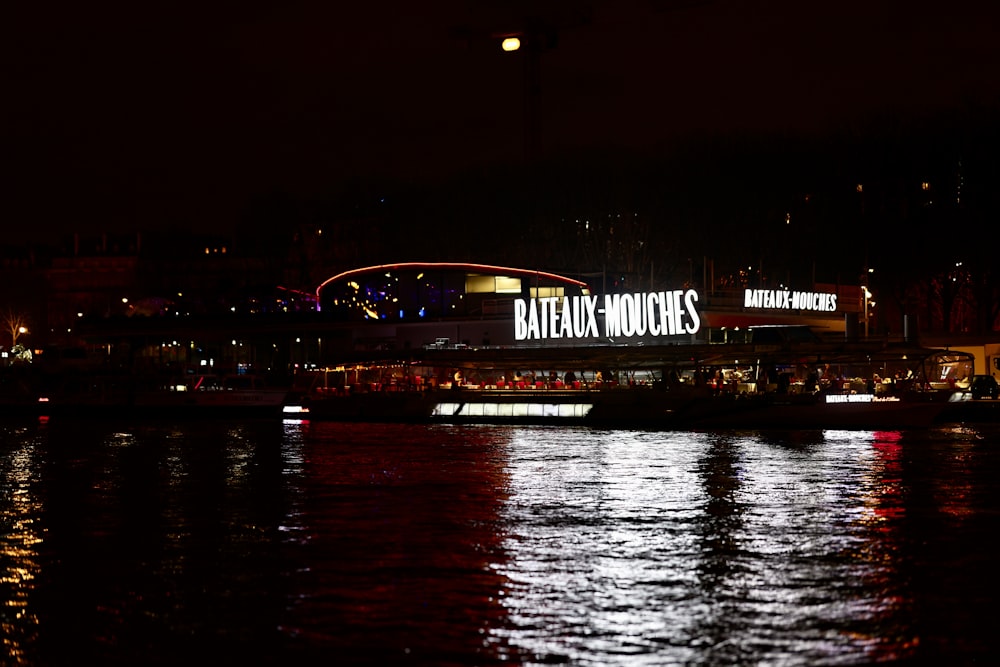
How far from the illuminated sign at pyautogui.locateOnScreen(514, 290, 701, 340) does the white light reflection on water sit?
100ft

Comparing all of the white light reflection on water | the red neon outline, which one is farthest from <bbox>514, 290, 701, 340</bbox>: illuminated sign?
the white light reflection on water

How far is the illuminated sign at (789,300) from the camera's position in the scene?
87.6 metres

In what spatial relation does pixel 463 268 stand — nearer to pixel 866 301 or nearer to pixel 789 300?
pixel 789 300

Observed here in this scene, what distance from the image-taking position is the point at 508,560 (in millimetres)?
28125

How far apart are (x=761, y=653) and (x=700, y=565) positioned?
24.5ft

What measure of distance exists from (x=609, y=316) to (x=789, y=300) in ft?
46.5

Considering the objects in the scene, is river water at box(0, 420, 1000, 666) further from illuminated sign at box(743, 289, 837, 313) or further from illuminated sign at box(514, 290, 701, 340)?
illuminated sign at box(743, 289, 837, 313)

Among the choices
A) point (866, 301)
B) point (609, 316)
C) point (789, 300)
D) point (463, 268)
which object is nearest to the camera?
point (609, 316)

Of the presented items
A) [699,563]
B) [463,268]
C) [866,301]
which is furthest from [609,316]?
[699,563]

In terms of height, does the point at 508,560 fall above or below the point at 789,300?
below

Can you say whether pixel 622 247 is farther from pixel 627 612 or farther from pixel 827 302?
pixel 627 612

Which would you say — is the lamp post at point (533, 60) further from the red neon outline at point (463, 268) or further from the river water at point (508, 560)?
the river water at point (508, 560)

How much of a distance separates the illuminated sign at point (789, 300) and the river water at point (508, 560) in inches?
1375

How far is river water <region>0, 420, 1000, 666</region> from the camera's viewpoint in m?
20.7
